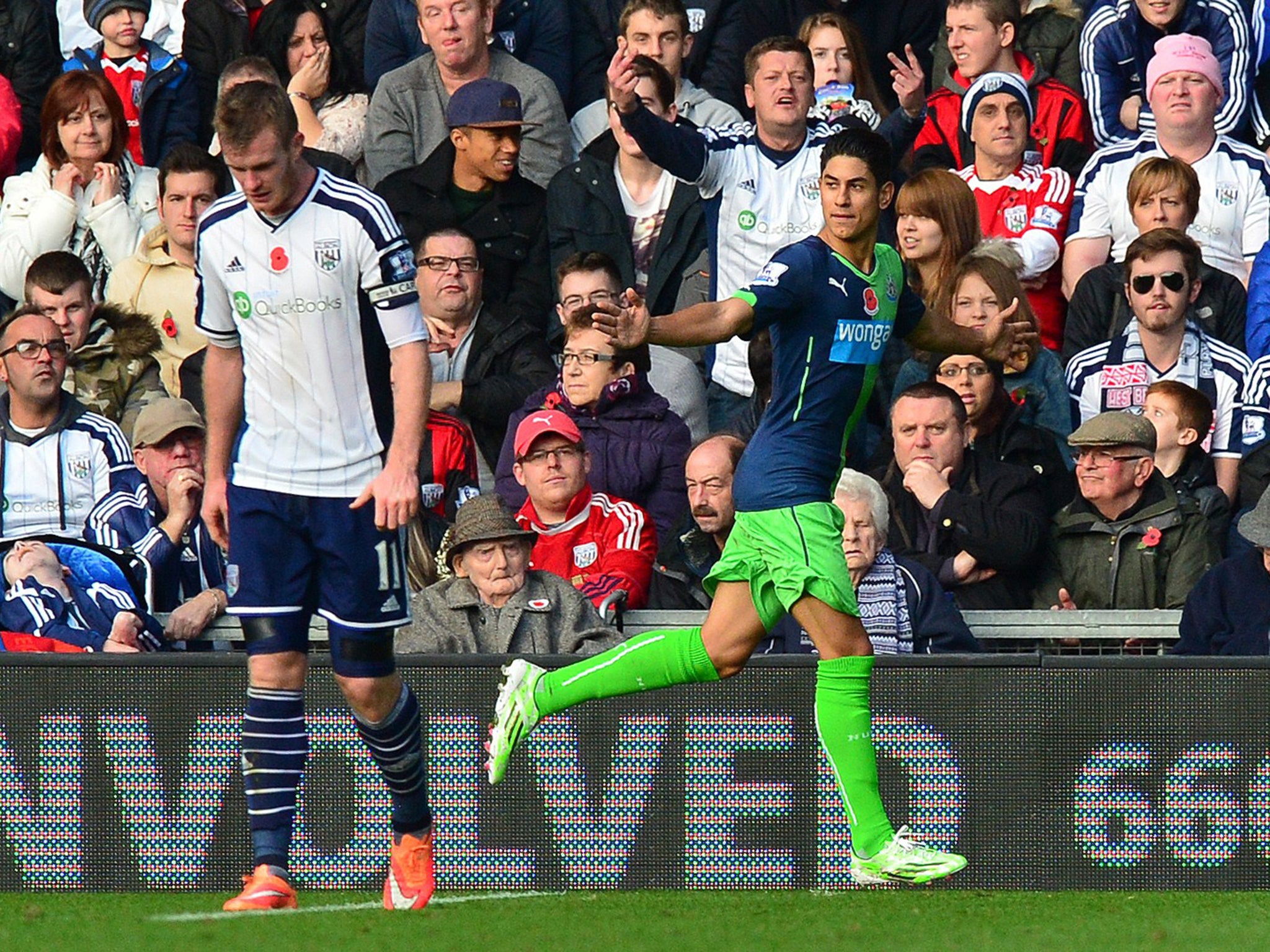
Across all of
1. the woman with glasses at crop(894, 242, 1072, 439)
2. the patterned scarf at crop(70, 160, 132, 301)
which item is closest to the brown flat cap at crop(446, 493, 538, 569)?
the woman with glasses at crop(894, 242, 1072, 439)

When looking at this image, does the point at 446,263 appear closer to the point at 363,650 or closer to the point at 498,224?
the point at 498,224

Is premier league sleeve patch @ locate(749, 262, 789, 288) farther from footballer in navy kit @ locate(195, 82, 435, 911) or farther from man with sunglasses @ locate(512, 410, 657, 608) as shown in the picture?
man with sunglasses @ locate(512, 410, 657, 608)

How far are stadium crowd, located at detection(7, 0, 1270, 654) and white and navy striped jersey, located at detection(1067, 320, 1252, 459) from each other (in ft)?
0.07

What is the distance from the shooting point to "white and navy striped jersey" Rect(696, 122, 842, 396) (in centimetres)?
1120

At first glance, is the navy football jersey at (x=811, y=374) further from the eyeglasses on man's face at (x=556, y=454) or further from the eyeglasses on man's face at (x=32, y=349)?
the eyeglasses on man's face at (x=32, y=349)

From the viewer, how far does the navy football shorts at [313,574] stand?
23.1 feet

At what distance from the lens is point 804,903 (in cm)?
718

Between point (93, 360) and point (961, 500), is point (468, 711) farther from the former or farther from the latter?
point (93, 360)

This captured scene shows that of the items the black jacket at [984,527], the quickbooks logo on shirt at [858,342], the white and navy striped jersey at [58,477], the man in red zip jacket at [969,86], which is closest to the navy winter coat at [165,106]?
the white and navy striped jersey at [58,477]

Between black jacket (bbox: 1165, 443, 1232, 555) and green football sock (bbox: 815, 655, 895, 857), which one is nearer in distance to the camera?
green football sock (bbox: 815, 655, 895, 857)

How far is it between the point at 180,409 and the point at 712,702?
343cm

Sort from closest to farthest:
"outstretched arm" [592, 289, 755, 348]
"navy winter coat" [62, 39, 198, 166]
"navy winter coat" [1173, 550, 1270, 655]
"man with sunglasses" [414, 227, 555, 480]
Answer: "outstretched arm" [592, 289, 755, 348] < "navy winter coat" [1173, 550, 1270, 655] < "man with sunglasses" [414, 227, 555, 480] < "navy winter coat" [62, 39, 198, 166]

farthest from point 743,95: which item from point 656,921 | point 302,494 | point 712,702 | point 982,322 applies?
point 656,921

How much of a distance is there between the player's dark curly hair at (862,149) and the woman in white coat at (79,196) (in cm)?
628
